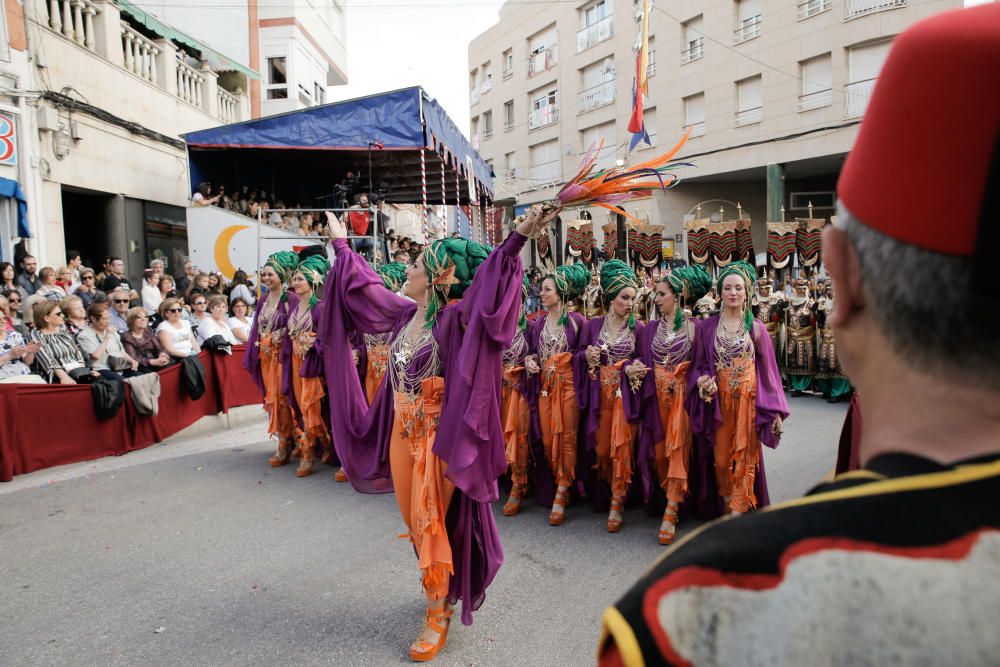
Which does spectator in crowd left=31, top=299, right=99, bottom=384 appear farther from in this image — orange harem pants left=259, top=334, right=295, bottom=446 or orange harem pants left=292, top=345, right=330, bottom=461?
orange harem pants left=292, top=345, right=330, bottom=461

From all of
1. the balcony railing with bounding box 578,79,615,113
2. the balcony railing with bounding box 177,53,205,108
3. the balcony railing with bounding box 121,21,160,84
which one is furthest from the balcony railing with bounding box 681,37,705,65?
the balcony railing with bounding box 121,21,160,84

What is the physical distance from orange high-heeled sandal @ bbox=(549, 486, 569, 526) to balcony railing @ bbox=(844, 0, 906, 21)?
56.0 ft

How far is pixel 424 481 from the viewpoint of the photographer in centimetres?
324

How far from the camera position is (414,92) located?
11195 millimetres

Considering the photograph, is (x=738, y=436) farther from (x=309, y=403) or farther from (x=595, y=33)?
(x=595, y=33)

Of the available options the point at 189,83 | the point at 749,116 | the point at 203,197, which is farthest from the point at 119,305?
the point at 749,116

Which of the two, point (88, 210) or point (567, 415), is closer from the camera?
point (567, 415)

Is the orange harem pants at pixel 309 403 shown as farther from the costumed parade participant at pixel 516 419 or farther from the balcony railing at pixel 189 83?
the balcony railing at pixel 189 83

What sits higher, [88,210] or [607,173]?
[88,210]

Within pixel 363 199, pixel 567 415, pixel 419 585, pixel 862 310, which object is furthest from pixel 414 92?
pixel 862 310

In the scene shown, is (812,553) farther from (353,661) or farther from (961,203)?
(353,661)

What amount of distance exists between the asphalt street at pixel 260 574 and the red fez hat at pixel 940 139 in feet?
9.59

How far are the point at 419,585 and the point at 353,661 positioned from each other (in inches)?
31.5

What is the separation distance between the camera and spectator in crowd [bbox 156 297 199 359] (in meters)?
7.70
